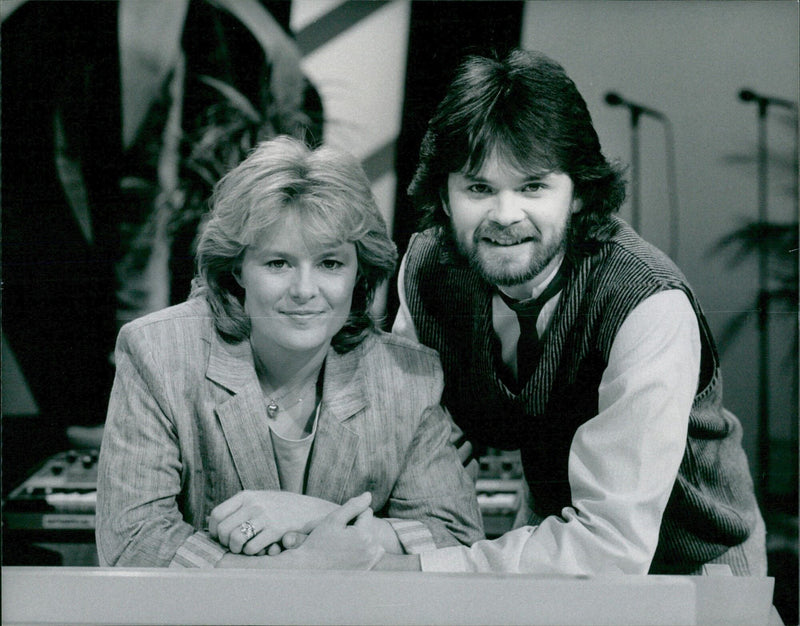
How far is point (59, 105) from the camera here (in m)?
2.59

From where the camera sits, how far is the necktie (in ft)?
8.09

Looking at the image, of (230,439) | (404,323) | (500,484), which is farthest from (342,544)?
(404,323)

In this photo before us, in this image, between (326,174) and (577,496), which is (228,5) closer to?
(326,174)

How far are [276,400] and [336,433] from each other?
0.20 metres

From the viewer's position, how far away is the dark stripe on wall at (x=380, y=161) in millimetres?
2490

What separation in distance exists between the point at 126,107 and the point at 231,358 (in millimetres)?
835

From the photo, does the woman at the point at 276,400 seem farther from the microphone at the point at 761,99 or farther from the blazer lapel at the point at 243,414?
the microphone at the point at 761,99

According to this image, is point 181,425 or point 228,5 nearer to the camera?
point 181,425

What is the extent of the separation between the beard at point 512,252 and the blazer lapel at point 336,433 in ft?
1.51

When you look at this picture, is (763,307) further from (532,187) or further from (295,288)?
(295,288)

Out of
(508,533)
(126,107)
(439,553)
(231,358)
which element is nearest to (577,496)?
(508,533)

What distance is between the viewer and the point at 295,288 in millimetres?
2404

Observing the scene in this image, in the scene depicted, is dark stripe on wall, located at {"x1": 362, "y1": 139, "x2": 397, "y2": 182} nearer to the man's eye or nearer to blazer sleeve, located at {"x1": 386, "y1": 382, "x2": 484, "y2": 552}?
the man's eye

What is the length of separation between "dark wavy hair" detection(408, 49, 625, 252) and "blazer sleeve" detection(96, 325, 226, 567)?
35.1 inches
